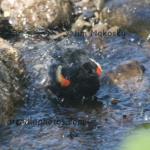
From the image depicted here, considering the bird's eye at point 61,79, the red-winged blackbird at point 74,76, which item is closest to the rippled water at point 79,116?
the red-winged blackbird at point 74,76

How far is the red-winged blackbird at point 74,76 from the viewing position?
28.9ft

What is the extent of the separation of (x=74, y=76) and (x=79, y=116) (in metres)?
0.61

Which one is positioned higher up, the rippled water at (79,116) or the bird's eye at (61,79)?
the bird's eye at (61,79)

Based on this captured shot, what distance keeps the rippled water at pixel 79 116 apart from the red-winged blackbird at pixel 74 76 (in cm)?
23

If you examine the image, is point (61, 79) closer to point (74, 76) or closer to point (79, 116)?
point (74, 76)

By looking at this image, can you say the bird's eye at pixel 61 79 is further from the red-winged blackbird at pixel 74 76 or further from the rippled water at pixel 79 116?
the rippled water at pixel 79 116

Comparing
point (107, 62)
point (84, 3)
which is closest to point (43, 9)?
point (84, 3)

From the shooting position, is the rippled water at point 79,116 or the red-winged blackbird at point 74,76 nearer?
the rippled water at point 79,116

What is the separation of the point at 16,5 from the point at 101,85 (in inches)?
164

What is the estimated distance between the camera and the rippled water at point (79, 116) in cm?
801

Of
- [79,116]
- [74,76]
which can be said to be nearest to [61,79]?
[74,76]

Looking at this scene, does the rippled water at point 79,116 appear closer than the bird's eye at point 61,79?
Yes

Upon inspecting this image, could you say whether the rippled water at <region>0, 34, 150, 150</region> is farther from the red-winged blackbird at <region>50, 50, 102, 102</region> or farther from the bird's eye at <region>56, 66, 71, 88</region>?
the bird's eye at <region>56, 66, 71, 88</region>

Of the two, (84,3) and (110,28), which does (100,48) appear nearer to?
(110,28)
